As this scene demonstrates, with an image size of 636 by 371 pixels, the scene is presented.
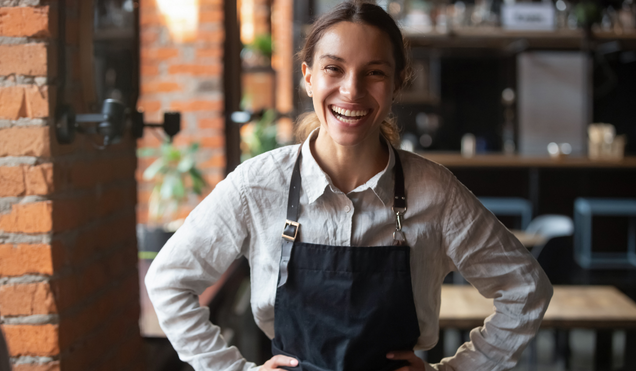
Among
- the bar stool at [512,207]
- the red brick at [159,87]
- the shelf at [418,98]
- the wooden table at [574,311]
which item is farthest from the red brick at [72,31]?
the shelf at [418,98]

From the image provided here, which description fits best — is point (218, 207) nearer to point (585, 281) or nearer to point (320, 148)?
point (320, 148)

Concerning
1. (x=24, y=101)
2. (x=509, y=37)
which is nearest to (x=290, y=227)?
(x=24, y=101)

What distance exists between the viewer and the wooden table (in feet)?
6.19

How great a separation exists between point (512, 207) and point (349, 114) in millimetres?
4429

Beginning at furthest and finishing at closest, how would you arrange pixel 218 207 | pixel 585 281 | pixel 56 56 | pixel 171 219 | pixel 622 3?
pixel 622 3 < pixel 585 281 < pixel 171 219 < pixel 218 207 < pixel 56 56

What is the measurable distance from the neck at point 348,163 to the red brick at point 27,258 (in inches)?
21.4

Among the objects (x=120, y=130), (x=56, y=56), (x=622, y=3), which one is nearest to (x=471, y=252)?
(x=120, y=130)

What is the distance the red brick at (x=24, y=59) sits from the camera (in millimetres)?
959

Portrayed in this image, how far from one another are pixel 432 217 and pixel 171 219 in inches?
71.8

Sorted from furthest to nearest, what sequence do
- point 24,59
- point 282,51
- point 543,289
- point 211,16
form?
1. point 282,51
2. point 211,16
3. point 543,289
4. point 24,59

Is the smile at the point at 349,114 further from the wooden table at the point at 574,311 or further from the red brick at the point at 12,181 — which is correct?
the wooden table at the point at 574,311

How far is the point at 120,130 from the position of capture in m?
1.15

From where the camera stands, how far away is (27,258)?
979 millimetres

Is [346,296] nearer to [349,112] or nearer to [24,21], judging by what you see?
[349,112]
